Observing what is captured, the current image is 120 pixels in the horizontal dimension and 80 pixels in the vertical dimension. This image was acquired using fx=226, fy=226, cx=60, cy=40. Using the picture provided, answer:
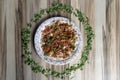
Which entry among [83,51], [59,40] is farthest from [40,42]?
[83,51]

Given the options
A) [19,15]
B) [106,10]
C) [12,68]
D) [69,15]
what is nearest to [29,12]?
[19,15]

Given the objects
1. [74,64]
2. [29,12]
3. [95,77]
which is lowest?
[95,77]

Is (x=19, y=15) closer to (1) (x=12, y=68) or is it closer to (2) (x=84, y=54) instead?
(1) (x=12, y=68)
